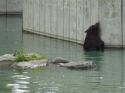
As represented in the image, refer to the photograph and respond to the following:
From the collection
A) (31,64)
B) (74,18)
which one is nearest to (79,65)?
(31,64)

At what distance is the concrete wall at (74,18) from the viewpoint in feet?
67.1

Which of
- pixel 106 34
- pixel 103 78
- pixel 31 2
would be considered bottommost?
pixel 103 78

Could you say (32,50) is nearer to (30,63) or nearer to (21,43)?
(21,43)

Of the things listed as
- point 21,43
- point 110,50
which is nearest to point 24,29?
point 21,43

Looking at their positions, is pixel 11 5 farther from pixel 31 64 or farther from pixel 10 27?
pixel 31 64

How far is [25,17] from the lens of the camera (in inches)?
1184

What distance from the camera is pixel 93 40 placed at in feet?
68.4

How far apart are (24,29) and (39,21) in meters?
2.57

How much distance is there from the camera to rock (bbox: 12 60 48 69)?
15.4 meters

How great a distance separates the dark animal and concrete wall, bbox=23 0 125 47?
243mm

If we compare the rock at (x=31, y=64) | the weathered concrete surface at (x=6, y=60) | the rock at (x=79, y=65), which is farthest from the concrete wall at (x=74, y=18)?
the weathered concrete surface at (x=6, y=60)

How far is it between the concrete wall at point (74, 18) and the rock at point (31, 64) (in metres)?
5.30

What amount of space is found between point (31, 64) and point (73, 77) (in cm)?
208

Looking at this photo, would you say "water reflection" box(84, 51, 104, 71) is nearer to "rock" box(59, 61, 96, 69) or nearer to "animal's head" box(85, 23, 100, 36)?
"rock" box(59, 61, 96, 69)
